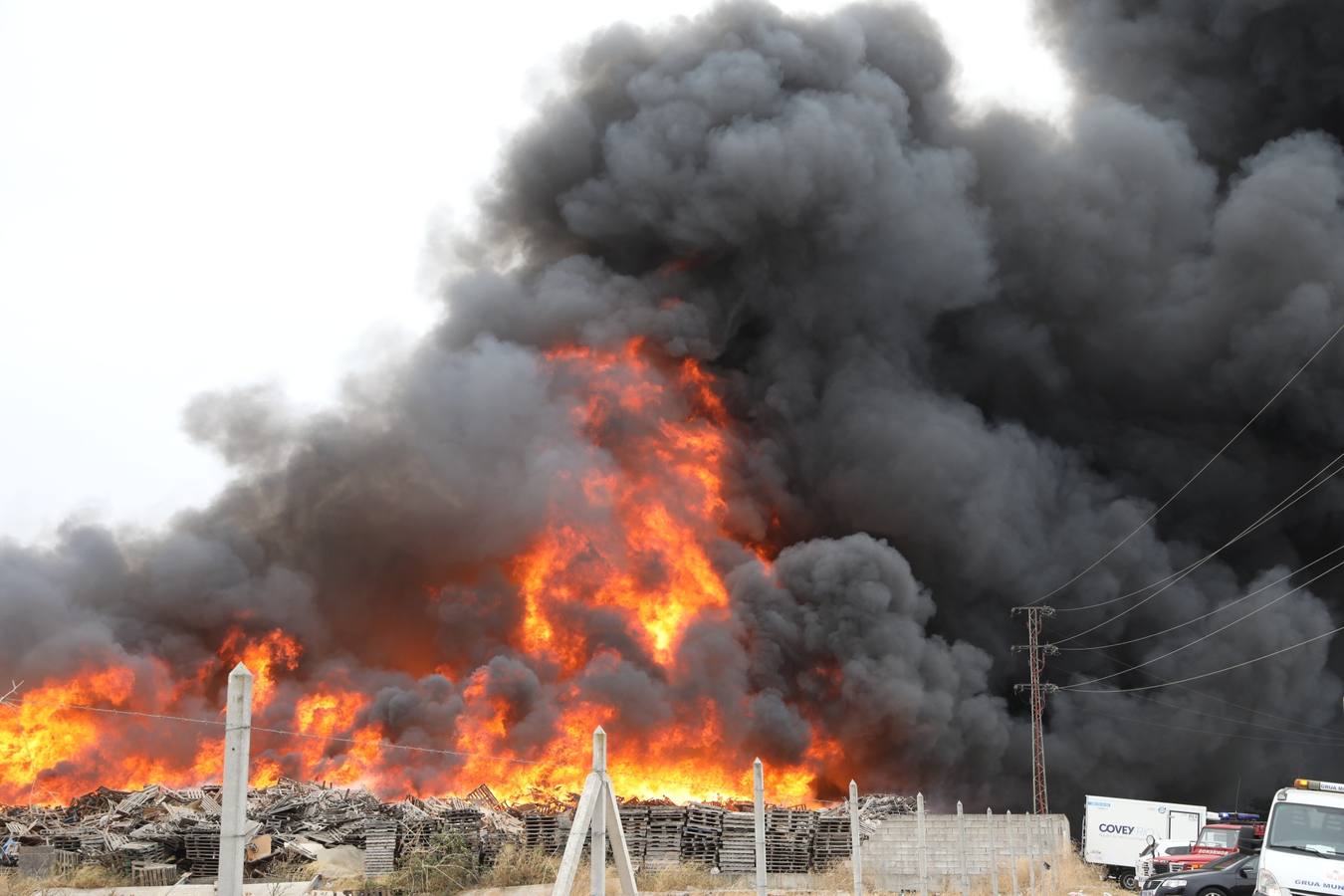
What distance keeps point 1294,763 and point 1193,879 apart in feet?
158

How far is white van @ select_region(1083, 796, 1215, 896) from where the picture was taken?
36.8 metres

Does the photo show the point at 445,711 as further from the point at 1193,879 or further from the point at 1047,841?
the point at 1193,879

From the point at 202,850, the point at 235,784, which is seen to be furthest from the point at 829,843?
the point at 235,784

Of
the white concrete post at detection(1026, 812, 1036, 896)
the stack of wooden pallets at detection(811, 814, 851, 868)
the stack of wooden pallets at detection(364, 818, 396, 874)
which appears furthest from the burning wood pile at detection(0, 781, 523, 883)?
the white concrete post at detection(1026, 812, 1036, 896)

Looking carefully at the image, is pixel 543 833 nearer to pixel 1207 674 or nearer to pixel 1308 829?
pixel 1308 829

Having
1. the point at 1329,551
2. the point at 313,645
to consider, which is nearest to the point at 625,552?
the point at 313,645

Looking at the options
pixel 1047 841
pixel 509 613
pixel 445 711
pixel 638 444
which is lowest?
pixel 1047 841

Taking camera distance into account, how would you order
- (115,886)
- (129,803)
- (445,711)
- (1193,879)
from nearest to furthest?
(1193,879)
(115,886)
(129,803)
(445,711)

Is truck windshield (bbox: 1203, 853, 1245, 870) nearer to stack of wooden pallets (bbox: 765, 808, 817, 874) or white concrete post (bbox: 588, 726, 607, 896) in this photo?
stack of wooden pallets (bbox: 765, 808, 817, 874)

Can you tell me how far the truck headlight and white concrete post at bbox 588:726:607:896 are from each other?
10.3 meters

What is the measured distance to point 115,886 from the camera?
83.8 ft

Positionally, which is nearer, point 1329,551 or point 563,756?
point 563,756

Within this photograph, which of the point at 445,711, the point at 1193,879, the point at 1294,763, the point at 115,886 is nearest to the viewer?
the point at 1193,879

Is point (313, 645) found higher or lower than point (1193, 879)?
higher
